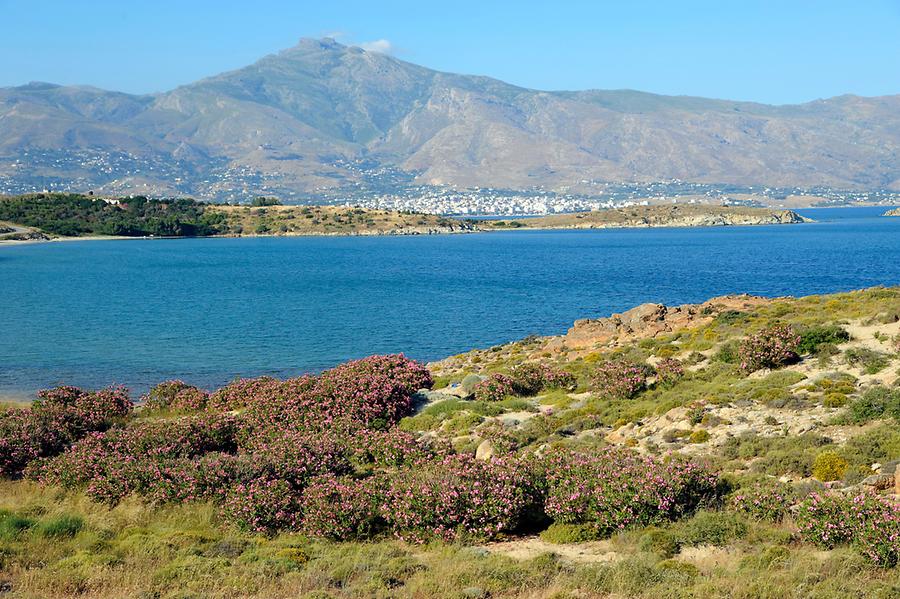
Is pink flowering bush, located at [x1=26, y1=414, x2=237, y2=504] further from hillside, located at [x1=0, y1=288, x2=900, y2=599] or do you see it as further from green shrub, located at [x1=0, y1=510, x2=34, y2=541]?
green shrub, located at [x1=0, y1=510, x2=34, y2=541]

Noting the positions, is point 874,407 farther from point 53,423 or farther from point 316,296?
point 316,296

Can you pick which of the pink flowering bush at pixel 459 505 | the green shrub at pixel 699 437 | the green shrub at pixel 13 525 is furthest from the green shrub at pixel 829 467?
the green shrub at pixel 13 525

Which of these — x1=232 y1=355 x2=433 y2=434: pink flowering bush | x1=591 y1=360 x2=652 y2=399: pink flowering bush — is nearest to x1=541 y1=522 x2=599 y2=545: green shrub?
x1=232 y1=355 x2=433 y2=434: pink flowering bush

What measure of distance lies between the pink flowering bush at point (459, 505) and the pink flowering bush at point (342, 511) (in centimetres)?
32

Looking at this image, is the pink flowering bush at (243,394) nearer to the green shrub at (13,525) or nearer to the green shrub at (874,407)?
the green shrub at (13,525)

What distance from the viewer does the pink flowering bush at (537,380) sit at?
81.3 feet

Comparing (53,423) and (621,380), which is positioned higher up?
(621,380)

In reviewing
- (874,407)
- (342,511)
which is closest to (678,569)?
(342,511)

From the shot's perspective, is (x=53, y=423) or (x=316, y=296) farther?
(x=316, y=296)

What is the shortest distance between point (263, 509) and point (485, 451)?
5.26 metres

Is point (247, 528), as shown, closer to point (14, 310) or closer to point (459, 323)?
point (459, 323)

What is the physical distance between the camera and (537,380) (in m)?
25.1

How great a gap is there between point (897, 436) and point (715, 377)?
8184 mm

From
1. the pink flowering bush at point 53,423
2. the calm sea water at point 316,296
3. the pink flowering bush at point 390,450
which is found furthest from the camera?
the calm sea water at point 316,296
